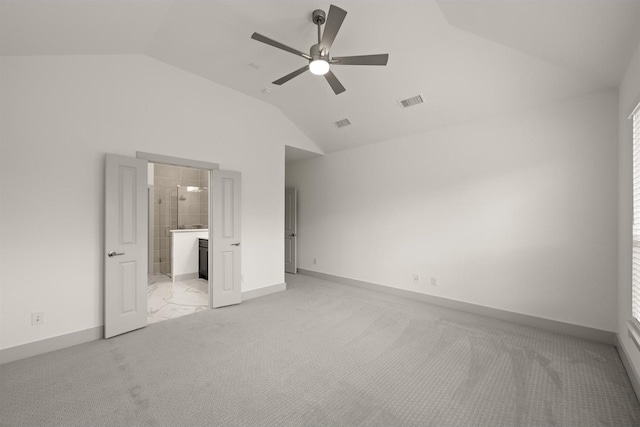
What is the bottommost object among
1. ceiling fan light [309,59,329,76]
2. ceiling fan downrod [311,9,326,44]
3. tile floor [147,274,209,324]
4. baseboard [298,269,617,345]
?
tile floor [147,274,209,324]

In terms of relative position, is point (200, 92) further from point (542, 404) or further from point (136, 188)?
point (542, 404)

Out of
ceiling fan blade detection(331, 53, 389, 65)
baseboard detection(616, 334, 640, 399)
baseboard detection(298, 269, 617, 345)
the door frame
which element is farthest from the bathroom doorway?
baseboard detection(616, 334, 640, 399)

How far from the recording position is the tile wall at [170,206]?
21.3ft

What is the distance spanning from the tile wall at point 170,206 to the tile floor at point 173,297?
2.07ft

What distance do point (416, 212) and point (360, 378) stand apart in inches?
118

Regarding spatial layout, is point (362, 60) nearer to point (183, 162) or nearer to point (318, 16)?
point (318, 16)

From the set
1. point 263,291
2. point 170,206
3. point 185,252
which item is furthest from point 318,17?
point 170,206

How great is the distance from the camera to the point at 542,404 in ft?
6.61

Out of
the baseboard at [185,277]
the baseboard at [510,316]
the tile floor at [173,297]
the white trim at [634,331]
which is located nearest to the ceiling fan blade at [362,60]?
the white trim at [634,331]

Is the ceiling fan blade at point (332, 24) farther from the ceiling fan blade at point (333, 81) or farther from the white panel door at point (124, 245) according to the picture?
the white panel door at point (124, 245)

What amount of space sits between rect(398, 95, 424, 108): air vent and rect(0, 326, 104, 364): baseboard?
4.81 meters

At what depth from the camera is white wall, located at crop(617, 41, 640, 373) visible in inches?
91.9

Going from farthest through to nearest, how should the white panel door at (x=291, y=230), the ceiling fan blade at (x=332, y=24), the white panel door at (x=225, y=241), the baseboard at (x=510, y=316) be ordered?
the white panel door at (x=291, y=230), the white panel door at (x=225, y=241), the baseboard at (x=510, y=316), the ceiling fan blade at (x=332, y=24)

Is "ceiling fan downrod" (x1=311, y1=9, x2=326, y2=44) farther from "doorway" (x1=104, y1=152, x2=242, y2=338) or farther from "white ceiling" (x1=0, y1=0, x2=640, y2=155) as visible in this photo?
"doorway" (x1=104, y1=152, x2=242, y2=338)
